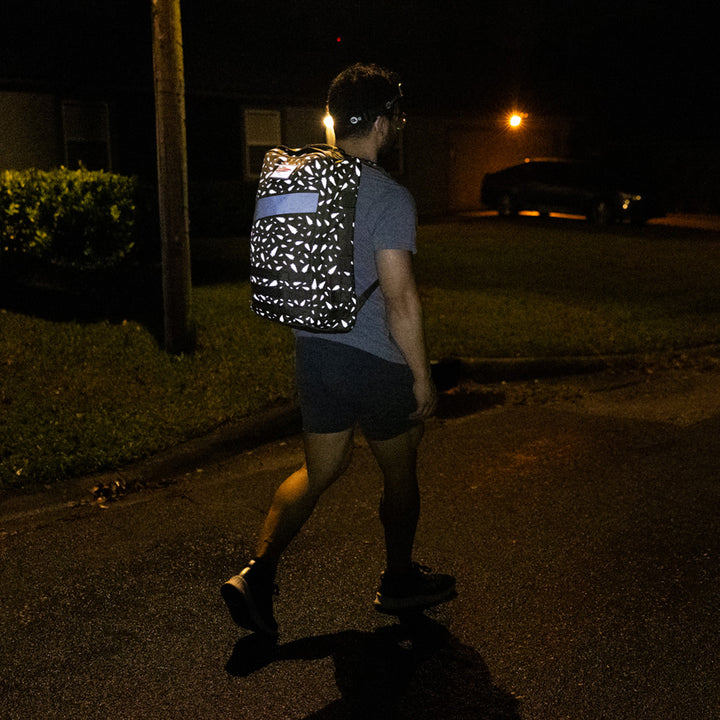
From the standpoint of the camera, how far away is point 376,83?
3.27m

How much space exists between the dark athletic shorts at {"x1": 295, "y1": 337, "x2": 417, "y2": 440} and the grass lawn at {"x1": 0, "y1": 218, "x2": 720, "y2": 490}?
2.61 m

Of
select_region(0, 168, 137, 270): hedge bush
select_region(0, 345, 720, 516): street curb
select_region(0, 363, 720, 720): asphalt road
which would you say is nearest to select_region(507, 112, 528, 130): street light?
select_region(0, 168, 137, 270): hedge bush

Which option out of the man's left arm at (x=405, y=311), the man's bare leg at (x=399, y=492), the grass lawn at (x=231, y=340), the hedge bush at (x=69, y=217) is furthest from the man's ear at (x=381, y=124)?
the hedge bush at (x=69, y=217)

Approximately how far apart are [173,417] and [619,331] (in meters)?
4.97

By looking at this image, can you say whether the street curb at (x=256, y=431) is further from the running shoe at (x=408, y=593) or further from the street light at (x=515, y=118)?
the street light at (x=515, y=118)

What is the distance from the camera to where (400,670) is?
3.44 metres

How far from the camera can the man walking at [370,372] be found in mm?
3115

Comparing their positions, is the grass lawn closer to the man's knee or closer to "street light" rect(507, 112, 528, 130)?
the man's knee

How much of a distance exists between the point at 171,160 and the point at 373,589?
14.7 ft

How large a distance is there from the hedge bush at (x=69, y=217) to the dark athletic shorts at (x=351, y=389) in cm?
686

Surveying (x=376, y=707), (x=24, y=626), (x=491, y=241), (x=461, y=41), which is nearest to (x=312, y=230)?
(x=376, y=707)

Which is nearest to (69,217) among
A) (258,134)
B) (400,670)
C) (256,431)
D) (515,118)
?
(256,431)

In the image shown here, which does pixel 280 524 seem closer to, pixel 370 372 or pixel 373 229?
pixel 370 372

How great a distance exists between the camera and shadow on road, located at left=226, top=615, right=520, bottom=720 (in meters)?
3.20
